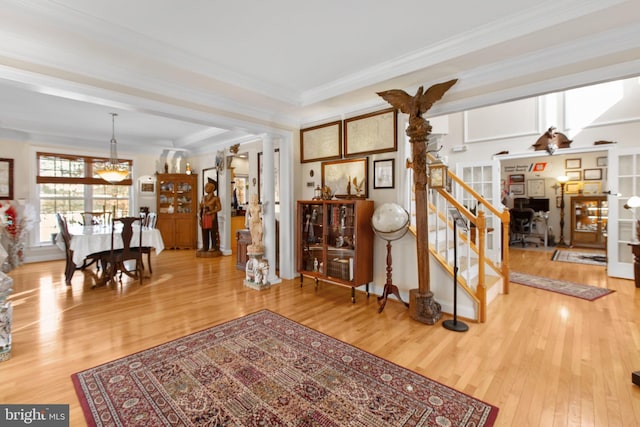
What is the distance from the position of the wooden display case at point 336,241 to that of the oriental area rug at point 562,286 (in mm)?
2680

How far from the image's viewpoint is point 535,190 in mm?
9172

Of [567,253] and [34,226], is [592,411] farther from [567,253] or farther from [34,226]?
[34,226]

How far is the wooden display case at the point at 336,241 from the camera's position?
3.94m

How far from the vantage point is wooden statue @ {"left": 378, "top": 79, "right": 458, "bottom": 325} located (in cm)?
323

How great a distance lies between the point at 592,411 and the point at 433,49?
10.2 ft

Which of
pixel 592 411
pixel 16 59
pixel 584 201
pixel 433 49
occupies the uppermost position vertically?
pixel 433 49

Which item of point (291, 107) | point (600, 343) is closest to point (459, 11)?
point (291, 107)

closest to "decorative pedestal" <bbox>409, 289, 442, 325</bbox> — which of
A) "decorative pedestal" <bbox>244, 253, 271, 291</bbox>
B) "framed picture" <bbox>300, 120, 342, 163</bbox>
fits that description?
"decorative pedestal" <bbox>244, 253, 271, 291</bbox>

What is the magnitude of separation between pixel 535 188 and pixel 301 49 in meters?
9.14

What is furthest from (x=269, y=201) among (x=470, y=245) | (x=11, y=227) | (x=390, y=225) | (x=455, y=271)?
(x=11, y=227)

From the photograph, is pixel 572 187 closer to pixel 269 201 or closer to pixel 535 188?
pixel 535 188

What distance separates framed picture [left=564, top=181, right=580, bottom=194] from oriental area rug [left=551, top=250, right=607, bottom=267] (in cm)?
196

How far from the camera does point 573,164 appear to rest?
27.4 ft

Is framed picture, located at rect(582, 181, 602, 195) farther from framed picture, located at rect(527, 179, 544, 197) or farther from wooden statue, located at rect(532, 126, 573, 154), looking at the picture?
wooden statue, located at rect(532, 126, 573, 154)
